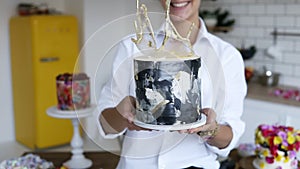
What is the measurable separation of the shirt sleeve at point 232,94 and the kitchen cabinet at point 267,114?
53.3 inches

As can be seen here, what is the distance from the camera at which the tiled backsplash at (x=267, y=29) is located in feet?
9.27

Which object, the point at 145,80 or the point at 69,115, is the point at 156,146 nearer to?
the point at 145,80

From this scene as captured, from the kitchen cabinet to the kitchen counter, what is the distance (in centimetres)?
2

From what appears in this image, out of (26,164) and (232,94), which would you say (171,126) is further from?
(26,164)

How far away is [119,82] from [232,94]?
368mm

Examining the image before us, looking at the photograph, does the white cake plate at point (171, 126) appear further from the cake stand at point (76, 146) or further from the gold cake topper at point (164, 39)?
the cake stand at point (76, 146)

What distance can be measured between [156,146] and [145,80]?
0.79 ft

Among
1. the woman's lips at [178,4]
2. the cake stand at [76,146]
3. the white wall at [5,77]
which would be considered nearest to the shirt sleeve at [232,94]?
the woman's lips at [178,4]

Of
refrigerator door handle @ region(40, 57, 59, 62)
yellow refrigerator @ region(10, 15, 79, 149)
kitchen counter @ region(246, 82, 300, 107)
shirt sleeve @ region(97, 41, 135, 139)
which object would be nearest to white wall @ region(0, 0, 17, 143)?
yellow refrigerator @ region(10, 15, 79, 149)

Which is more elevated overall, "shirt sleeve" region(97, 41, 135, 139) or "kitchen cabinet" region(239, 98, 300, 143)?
"shirt sleeve" region(97, 41, 135, 139)

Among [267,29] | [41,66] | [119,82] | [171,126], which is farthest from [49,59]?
[171,126]

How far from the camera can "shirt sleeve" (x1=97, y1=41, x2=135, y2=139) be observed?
1.00m

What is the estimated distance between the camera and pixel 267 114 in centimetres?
256

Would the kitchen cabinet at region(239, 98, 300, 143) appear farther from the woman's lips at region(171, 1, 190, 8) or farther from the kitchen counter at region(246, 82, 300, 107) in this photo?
the woman's lips at region(171, 1, 190, 8)
